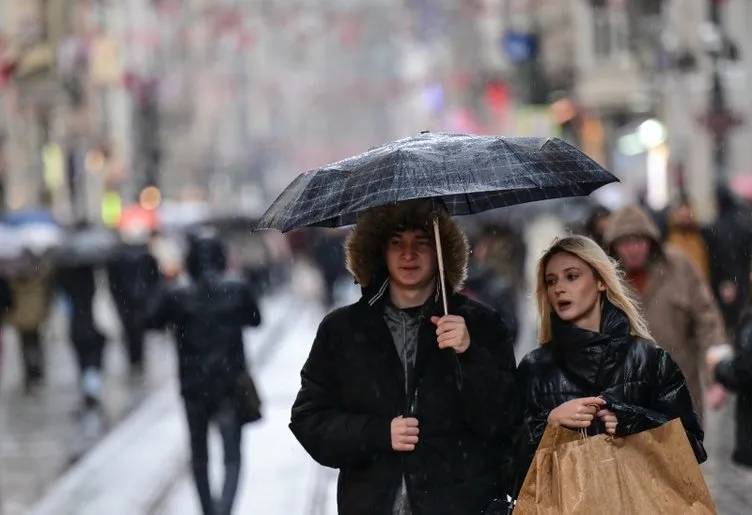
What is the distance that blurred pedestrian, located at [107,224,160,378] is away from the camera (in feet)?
74.0

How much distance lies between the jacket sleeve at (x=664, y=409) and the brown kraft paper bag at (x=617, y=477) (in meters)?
0.04

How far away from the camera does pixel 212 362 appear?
984cm

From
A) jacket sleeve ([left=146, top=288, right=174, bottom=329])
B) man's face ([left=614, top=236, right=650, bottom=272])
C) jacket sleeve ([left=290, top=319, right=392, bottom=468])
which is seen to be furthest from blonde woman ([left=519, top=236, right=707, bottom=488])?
jacket sleeve ([left=146, top=288, right=174, bottom=329])

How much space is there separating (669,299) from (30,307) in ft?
41.6

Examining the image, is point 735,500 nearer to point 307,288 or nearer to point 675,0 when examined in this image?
point 675,0

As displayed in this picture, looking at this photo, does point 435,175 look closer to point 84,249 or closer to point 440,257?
point 440,257

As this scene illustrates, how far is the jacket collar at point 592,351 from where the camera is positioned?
5539 millimetres

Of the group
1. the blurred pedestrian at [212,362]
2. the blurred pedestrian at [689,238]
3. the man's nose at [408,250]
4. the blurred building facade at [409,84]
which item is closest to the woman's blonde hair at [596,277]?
the man's nose at [408,250]

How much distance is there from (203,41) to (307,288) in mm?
27947

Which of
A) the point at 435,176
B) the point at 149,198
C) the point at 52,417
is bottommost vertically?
the point at 52,417

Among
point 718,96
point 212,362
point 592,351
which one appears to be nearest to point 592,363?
point 592,351

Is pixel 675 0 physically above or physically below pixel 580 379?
above

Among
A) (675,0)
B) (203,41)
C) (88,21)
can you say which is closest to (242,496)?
(675,0)

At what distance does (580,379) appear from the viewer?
5.56 meters
